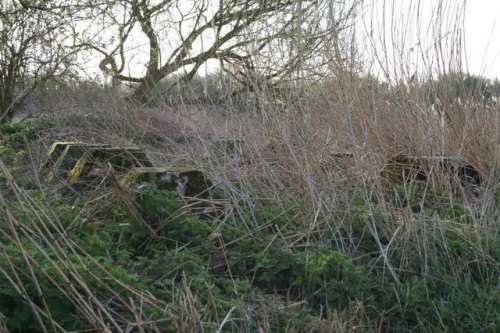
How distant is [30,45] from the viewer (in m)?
11.1

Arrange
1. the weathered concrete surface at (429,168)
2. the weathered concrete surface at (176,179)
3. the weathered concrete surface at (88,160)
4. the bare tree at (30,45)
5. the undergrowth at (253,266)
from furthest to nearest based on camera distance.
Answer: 1. the bare tree at (30,45)
2. the weathered concrete surface at (88,160)
3. the weathered concrete surface at (429,168)
4. the weathered concrete surface at (176,179)
5. the undergrowth at (253,266)

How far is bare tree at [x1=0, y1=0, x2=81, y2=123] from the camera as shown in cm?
1091

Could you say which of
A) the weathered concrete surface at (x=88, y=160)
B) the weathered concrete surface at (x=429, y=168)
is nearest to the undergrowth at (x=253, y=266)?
the weathered concrete surface at (x=429, y=168)

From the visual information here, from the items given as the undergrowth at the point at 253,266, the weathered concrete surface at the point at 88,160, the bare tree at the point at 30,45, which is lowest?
the undergrowth at the point at 253,266

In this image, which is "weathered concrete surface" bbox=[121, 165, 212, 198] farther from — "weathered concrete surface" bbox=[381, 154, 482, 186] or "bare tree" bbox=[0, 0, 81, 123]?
"bare tree" bbox=[0, 0, 81, 123]

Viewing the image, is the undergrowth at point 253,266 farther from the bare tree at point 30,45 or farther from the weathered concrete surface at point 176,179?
the bare tree at point 30,45

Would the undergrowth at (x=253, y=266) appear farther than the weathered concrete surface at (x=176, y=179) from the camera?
No

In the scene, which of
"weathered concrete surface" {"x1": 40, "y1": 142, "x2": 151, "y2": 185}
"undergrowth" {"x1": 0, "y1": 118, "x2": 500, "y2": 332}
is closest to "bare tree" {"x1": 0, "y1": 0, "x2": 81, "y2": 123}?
"weathered concrete surface" {"x1": 40, "y1": 142, "x2": 151, "y2": 185}

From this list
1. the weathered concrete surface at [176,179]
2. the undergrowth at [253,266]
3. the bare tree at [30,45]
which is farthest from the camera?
the bare tree at [30,45]

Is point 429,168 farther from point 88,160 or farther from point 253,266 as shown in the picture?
point 88,160

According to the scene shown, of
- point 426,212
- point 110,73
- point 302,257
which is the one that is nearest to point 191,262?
point 302,257

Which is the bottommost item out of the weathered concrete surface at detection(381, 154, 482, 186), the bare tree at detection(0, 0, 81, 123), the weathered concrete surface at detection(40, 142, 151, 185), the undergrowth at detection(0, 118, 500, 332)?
the undergrowth at detection(0, 118, 500, 332)

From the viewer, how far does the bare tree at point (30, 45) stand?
430 inches

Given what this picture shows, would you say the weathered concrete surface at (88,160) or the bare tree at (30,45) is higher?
the bare tree at (30,45)
